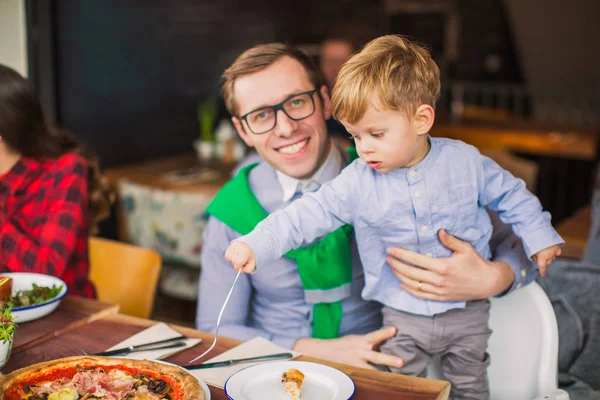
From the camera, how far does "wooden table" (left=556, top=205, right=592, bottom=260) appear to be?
2877 millimetres

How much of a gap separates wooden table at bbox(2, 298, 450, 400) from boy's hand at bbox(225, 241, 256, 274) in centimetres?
25

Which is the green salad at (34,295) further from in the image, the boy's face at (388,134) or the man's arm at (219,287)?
the boy's face at (388,134)

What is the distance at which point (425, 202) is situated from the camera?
1.56 m

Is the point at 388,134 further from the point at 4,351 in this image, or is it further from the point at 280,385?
the point at 4,351

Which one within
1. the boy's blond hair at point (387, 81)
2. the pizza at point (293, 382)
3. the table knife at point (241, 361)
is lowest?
the table knife at point (241, 361)

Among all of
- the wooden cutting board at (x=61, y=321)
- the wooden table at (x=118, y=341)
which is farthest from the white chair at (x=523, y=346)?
the wooden cutting board at (x=61, y=321)

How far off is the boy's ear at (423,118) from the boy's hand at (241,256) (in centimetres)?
45

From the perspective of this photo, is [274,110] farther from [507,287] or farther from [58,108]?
[58,108]

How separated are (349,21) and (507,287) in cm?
588

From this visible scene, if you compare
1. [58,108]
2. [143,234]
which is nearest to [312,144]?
[143,234]

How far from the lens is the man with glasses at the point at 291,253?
174 centimetres

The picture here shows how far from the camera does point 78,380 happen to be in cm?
122

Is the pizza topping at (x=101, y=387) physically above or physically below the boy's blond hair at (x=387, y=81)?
below

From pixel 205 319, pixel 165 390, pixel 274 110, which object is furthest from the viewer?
pixel 205 319
